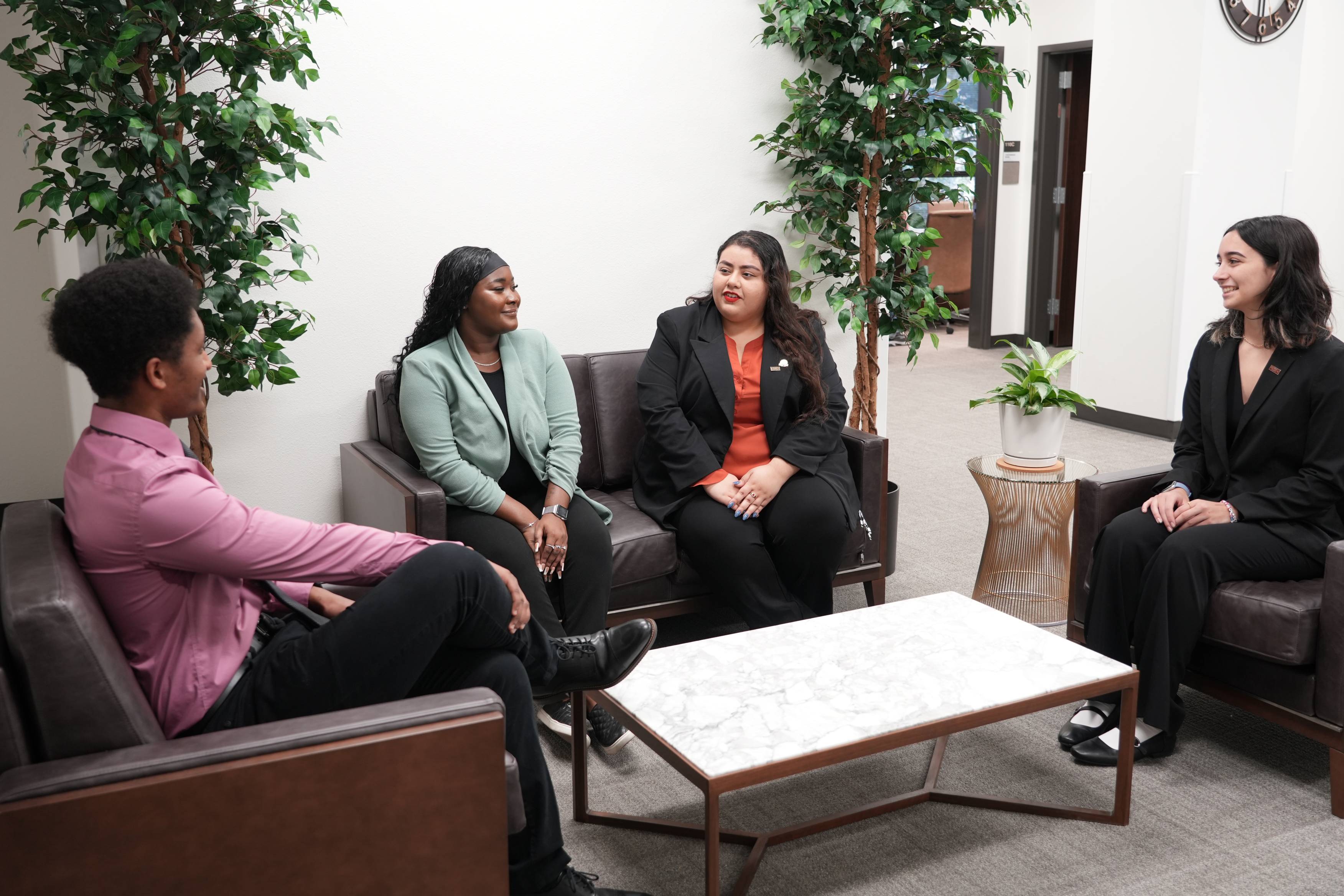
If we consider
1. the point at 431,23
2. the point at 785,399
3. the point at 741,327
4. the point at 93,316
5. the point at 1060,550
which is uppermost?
the point at 431,23

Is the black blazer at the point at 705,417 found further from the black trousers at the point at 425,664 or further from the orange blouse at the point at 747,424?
the black trousers at the point at 425,664

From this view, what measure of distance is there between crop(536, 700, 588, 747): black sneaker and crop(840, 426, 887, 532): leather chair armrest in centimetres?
110

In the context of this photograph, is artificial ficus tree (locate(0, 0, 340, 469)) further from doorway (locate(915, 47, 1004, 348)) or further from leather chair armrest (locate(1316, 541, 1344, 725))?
doorway (locate(915, 47, 1004, 348))

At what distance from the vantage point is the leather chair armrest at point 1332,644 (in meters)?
2.29

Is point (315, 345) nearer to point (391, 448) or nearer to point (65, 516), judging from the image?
point (391, 448)

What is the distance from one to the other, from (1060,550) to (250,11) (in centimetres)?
277

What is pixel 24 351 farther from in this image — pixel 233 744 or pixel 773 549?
pixel 233 744

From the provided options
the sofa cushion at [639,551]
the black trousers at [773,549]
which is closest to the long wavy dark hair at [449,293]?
the sofa cushion at [639,551]

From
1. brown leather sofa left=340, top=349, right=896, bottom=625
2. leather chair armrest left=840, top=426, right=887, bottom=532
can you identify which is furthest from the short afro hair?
leather chair armrest left=840, top=426, right=887, bottom=532

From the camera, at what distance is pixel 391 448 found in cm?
331

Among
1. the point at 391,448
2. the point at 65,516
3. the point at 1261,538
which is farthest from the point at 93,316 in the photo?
the point at 1261,538

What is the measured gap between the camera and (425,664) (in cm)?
183

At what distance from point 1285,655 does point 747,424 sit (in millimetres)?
1490

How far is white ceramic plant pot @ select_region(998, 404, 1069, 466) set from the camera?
3.45 m
